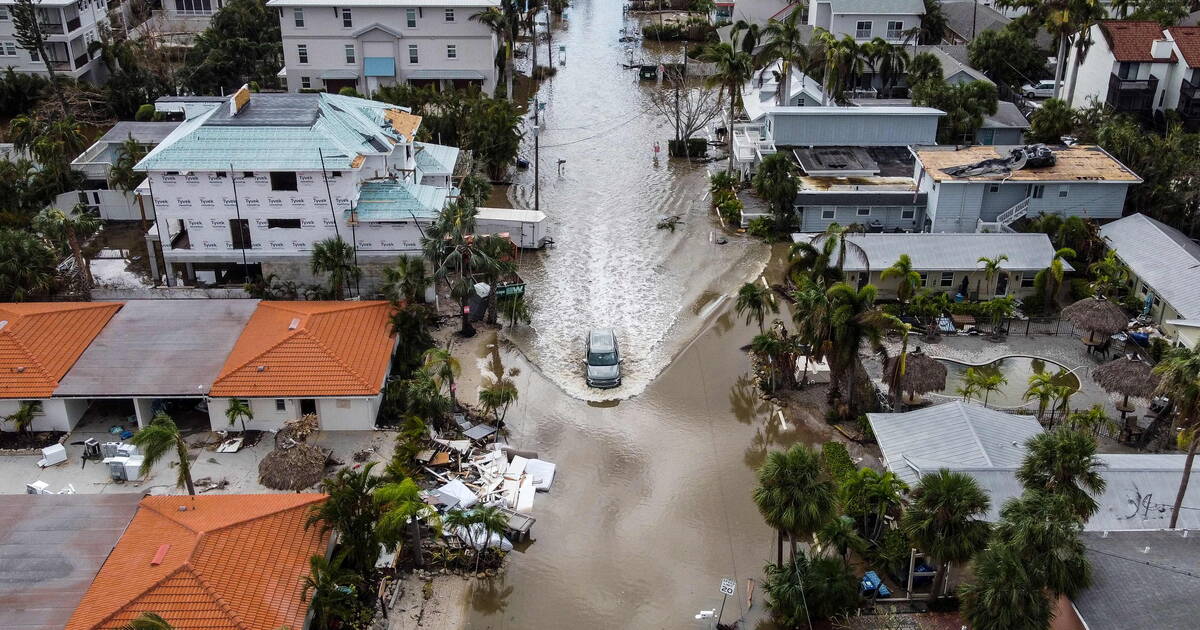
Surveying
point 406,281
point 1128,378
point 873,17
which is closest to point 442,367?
point 406,281

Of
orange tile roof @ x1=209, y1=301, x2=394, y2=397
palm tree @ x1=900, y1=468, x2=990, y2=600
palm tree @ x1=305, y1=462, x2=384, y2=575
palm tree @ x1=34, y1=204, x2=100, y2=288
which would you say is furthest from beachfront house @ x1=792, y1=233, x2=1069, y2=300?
palm tree @ x1=34, y1=204, x2=100, y2=288

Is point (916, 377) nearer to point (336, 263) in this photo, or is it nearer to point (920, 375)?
point (920, 375)

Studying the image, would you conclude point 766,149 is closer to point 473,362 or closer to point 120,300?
point 473,362

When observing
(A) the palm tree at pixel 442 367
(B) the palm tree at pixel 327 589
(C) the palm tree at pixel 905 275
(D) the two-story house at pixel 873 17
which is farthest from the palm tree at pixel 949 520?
(D) the two-story house at pixel 873 17

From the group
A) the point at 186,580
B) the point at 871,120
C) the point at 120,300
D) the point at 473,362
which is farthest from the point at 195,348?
the point at 871,120

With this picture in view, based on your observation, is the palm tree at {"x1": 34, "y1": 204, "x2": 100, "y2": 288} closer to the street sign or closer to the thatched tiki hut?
the street sign
